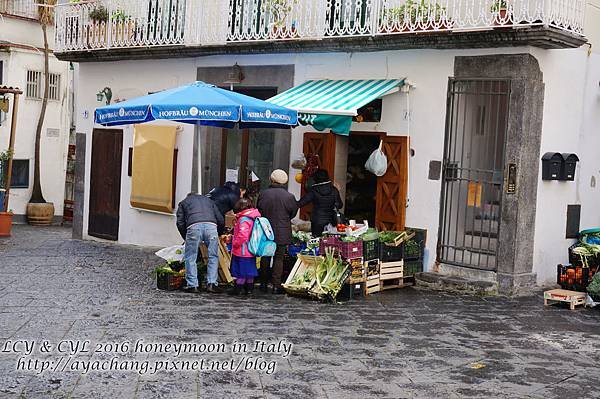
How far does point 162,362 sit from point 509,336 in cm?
399

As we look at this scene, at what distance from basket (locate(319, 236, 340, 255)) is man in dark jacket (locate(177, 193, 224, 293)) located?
4.48 ft

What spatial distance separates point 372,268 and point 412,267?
100 centimetres

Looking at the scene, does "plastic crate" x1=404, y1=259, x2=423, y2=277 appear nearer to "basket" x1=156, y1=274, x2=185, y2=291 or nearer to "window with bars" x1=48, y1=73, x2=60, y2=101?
"basket" x1=156, y1=274, x2=185, y2=291

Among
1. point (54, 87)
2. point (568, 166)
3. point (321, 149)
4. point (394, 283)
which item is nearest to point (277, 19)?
point (321, 149)

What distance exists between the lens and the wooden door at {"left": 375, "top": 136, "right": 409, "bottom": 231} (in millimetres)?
13094

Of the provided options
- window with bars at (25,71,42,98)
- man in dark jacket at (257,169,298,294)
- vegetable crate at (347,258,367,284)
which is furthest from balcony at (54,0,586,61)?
window with bars at (25,71,42,98)

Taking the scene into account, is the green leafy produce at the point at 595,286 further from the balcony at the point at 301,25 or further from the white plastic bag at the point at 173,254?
the white plastic bag at the point at 173,254

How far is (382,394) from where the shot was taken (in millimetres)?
7348

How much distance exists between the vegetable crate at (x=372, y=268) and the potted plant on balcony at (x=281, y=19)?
4.12 m

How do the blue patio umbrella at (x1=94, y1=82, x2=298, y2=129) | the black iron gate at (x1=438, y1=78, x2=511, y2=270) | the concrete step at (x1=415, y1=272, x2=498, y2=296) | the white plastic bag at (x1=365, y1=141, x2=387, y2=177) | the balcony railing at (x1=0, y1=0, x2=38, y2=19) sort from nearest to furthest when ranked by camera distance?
the blue patio umbrella at (x1=94, y1=82, x2=298, y2=129)
the concrete step at (x1=415, y1=272, x2=498, y2=296)
the black iron gate at (x1=438, y1=78, x2=511, y2=270)
the white plastic bag at (x1=365, y1=141, x2=387, y2=177)
the balcony railing at (x1=0, y1=0, x2=38, y2=19)

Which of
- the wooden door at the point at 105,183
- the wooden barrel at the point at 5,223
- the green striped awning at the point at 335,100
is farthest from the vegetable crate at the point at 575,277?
the wooden barrel at the point at 5,223

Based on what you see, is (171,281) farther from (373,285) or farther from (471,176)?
(471,176)

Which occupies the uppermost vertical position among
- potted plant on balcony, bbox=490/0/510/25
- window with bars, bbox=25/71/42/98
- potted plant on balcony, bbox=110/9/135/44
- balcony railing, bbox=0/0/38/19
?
balcony railing, bbox=0/0/38/19

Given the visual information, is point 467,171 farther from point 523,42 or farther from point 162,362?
point 162,362
